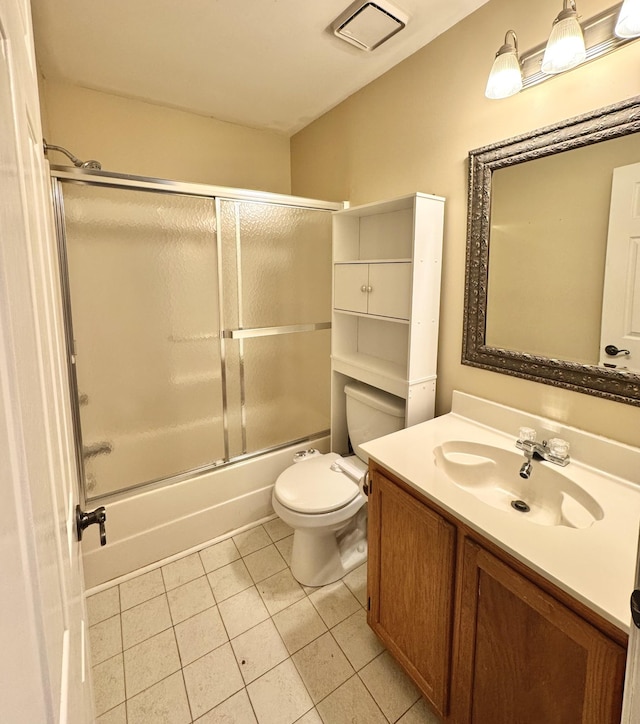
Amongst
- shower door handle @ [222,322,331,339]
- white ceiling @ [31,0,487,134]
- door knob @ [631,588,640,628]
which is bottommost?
door knob @ [631,588,640,628]

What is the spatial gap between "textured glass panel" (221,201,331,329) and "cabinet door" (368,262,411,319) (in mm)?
590

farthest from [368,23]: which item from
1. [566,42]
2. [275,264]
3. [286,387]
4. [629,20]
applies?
[286,387]

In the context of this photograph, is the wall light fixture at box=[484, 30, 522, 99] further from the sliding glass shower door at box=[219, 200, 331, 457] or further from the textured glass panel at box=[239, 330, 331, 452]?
the textured glass panel at box=[239, 330, 331, 452]

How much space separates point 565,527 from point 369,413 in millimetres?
1067

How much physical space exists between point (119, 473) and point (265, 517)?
0.84 m

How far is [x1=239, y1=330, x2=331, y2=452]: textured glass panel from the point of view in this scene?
7.38 ft

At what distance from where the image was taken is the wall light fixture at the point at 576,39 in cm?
99

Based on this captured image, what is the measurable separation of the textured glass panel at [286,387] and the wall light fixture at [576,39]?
1.53m

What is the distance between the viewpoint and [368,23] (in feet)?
4.91

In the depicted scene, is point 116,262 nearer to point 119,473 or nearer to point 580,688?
point 119,473

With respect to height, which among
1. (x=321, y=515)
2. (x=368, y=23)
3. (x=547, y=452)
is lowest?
(x=321, y=515)

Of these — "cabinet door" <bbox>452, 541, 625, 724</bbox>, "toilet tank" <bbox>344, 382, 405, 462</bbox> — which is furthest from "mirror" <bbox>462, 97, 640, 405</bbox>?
"cabinet door" <bbox>452, 541, 625, 724</bbox>

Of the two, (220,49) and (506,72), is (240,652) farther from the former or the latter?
(220,49)

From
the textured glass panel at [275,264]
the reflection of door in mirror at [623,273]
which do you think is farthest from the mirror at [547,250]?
the textured glass panel at [275,264]
